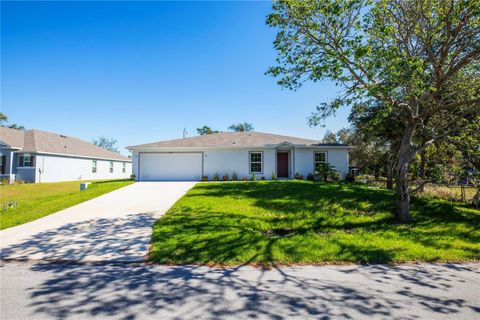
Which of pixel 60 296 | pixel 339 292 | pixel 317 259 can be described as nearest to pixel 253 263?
pixel 317 259

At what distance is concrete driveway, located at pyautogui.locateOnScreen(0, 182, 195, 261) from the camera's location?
500 cm

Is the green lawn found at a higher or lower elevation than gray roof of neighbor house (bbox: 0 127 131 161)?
lower

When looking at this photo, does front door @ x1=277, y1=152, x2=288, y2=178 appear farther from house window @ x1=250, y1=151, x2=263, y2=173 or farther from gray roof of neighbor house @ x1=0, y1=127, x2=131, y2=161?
gray roof of neighbor house @ x1=0, y1=127, x2=131, y2=161

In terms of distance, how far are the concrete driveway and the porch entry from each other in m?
10.7

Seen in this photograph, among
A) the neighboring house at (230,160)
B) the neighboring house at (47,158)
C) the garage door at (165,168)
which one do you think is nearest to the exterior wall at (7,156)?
the neighboring house at (47,158)

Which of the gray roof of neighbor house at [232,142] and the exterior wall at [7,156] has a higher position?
the gray roof of neighbor house at [232,142]

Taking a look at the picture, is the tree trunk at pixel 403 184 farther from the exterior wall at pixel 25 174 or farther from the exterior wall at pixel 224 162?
the exterior wall at pixel 25 174

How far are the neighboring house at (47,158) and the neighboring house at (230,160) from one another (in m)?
10.1

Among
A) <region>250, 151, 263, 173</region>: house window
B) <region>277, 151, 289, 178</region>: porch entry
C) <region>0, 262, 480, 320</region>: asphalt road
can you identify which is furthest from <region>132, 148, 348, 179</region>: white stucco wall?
<region>0, 262, 480, 320</region>: asphalt road

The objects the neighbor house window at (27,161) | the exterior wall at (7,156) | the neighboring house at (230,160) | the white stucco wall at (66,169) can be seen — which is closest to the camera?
the neighboring house at (230,160)

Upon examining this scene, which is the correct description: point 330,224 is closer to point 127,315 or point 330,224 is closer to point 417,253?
point 417,253

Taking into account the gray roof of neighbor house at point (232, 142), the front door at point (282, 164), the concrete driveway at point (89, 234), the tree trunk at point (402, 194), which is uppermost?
the gray roof of neighbor house at point (232, 142)

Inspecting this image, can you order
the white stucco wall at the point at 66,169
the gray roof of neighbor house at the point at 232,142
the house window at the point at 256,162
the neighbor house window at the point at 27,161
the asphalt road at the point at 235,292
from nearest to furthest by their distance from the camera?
the asphalt road at the point at 235,292 → the gray roof of neighbor house at the point at 232,142 → the house window at the point at 256,162 → the neighbor house window at the point at 27,161 → the white stucco wall at the point at 66,169

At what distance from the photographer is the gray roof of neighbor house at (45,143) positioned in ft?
68.5
